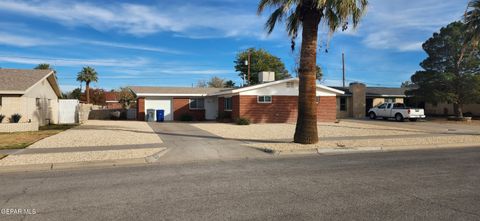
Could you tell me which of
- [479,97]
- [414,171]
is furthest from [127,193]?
[479,97]

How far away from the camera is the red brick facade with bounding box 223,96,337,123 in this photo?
28.6m

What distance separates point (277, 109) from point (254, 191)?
2273 cm

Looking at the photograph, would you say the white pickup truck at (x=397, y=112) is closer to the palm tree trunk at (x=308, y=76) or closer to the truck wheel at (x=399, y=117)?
the truck wheel at (x=399, y=117)

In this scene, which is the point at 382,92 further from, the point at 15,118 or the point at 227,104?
the point at 15,118

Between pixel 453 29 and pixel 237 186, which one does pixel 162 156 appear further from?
pixel 453 29

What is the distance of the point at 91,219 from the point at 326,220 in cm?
343

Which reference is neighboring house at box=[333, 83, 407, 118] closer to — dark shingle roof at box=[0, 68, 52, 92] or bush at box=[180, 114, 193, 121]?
bush at box=[180, 114, 193, 121]

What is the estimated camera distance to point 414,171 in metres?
9.19

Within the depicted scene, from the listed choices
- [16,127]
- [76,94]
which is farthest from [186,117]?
[76,94]

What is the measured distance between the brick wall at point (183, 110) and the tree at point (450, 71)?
2113 cm

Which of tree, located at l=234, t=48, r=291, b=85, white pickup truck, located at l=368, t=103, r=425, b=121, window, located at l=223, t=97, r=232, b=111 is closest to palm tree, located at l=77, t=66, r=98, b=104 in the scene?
tree, located at l=234, t=48, r=291, b=85

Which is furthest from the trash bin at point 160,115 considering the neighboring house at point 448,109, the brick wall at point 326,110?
the neighboring house at point 448,109

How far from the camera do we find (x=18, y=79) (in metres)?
24.2

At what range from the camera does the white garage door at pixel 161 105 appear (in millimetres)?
34344
